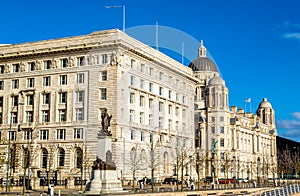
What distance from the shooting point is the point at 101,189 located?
51.8 m

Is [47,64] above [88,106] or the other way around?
above

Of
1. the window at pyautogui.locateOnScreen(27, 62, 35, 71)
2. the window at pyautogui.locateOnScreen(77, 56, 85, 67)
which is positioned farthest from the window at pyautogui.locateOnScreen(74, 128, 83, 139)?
the window at pyautogui.locateOnScreen(27, 62, 35, 71)

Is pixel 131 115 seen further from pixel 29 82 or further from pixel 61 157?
pixel 29 82

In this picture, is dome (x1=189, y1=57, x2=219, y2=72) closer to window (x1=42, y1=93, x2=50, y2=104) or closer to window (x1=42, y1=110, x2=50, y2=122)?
window (x1=42, y1=93, x2=50, y2=104)

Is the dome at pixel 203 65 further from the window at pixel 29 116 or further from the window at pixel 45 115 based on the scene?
the window at pixel 29 116

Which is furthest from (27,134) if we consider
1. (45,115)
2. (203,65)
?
(203,65)

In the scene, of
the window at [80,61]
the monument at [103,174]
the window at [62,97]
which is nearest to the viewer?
the monument at [103,174]

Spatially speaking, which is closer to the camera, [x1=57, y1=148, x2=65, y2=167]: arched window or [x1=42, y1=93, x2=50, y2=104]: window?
[x1=57, y1=148, x2=65, y2=167]: arched window

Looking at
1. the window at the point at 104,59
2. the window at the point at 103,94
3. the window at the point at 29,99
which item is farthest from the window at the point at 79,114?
the window at the point at 29,99

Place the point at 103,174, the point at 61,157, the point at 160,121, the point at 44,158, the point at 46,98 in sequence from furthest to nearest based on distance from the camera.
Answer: the point at 160,121, the point at 46,98, the point at 44,158, the point at 61,157, the point at 103,174

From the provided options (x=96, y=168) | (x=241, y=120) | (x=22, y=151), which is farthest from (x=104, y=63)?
(x=241, y=120)

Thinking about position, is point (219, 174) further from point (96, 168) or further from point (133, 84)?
point (96, 168)

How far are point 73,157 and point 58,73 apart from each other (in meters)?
17.4

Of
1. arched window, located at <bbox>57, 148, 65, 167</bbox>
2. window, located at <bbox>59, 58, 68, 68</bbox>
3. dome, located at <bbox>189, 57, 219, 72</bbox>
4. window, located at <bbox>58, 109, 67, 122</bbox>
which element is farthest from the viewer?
dome, located at <bbox>189, 57, 219, 72</bbox>
